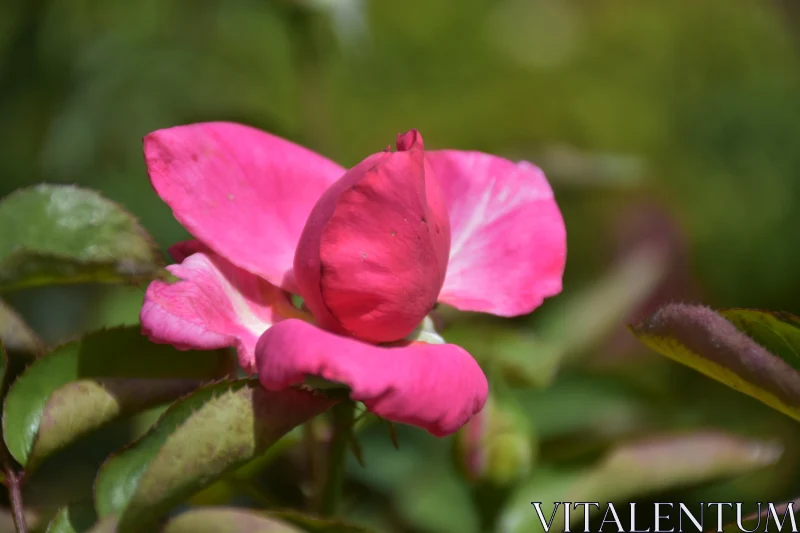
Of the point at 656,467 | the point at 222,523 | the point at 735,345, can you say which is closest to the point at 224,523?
the point at 222,523

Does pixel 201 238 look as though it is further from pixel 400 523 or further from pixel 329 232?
pixel 400 523

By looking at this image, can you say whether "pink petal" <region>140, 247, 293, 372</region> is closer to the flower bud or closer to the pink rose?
the pink rose

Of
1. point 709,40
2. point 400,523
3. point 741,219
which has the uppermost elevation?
point 709,40

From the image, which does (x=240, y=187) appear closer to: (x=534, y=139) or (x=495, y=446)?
(x=495, y=446)

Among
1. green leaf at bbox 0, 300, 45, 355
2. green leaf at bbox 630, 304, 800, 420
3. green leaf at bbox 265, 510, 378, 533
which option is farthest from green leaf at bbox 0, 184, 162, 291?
green leaf at bbox 630, 304, 800, 420

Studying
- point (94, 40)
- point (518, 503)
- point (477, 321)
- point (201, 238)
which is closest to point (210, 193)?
point (201, 238)

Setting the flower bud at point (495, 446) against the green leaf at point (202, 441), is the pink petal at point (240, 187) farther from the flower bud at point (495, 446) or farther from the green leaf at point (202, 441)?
the flower bud at point (495, 446)
